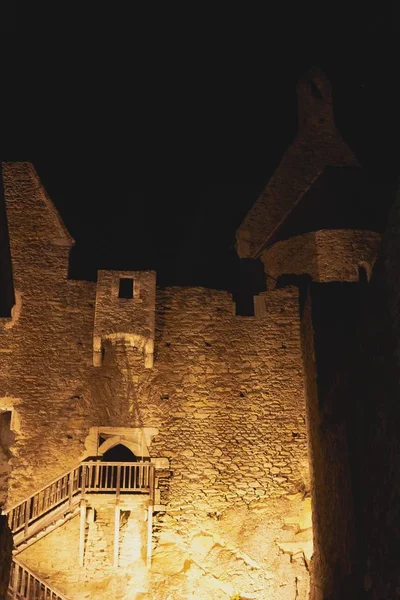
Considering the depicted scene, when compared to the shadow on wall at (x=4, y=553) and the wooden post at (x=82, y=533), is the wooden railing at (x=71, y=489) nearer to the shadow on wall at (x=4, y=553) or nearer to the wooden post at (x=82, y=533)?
the wooden post at (x=82, y=533)

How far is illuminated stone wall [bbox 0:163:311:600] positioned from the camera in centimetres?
1394

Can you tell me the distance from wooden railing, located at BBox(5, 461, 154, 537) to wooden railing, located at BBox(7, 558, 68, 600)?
0.72 meters

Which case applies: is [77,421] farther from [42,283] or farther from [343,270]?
[343,270]

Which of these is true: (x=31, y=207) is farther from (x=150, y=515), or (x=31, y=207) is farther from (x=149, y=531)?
(x=149, y=531)

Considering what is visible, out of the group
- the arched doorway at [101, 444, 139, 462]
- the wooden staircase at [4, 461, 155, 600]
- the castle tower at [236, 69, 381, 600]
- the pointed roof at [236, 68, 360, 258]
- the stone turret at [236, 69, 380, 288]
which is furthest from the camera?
the pointed roof at [236, 68, 360, 258]

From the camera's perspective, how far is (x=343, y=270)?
1766 cm

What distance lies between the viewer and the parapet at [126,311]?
15.6 m

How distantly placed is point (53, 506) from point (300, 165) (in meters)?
12.6

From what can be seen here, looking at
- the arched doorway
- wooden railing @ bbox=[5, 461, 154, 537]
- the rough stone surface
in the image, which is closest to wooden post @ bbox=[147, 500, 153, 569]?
wooden railing @ bbox=[5, 461, 154, 537]

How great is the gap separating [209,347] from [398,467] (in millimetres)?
8350

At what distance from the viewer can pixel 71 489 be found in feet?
45.3

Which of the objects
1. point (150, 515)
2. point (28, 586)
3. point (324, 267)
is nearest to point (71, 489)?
point (150, 515)

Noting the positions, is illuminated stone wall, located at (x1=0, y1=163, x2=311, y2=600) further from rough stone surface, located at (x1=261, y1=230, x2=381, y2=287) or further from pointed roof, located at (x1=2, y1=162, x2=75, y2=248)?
rough stone surface, located at (x1=261, y1=230, x2=381, y2=287)

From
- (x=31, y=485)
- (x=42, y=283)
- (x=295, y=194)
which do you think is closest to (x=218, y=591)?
(x=31, y=485)
